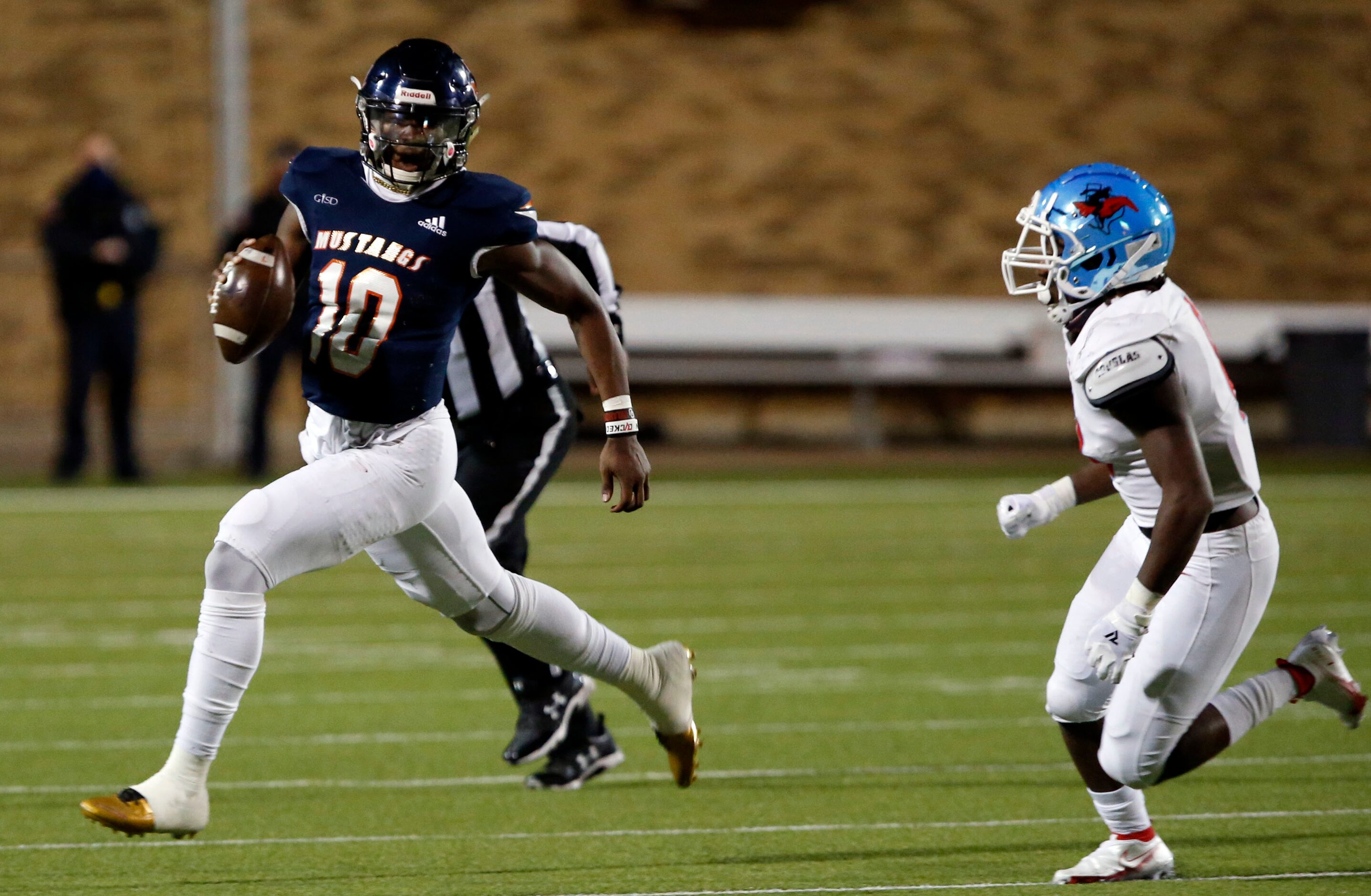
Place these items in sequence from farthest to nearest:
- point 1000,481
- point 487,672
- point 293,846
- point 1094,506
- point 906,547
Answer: point 1000,481 → point 1094,506 → point 906,547 → point 487,672 → point 293,846

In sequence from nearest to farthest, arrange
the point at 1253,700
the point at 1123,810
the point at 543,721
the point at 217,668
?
the point at 217,668 → the point at 1123,810 → the point at 1253,700 → the point at 543,721

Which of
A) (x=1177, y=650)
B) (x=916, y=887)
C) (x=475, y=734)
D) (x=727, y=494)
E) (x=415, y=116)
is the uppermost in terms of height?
(x=415, y=116)

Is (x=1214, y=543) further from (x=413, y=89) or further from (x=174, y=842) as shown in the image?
(x=174, y=842)

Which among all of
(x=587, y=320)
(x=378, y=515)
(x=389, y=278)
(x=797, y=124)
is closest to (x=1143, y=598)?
(x=587, y=320)

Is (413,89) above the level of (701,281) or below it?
above

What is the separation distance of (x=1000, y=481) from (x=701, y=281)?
4337mm

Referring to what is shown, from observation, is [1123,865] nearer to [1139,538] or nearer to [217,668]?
[1139,538]

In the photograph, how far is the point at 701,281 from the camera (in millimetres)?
17172

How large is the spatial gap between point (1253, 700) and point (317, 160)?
230 cm

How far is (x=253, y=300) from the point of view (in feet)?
13.0

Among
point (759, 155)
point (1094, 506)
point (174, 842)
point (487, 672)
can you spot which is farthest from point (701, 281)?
point (174, 842)

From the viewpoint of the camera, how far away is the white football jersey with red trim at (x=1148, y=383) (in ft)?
11.8

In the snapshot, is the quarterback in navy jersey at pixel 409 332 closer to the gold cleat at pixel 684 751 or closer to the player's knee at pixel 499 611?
the player's knee at pixel 499 611

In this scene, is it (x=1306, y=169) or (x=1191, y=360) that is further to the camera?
(x=1306, y=169)
